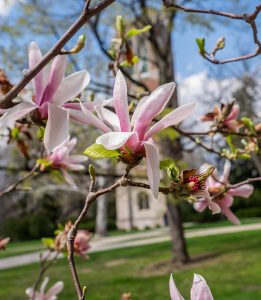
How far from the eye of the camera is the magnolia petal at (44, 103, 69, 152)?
2.02 ft

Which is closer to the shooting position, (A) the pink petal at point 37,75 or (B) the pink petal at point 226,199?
(A) the pink petal at point 37,75

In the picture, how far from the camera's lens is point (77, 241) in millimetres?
1515

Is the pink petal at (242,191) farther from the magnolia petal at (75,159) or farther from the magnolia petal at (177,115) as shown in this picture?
the magnolia petal at (177,115)

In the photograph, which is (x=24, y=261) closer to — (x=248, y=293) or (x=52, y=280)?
(x=52, y=280)

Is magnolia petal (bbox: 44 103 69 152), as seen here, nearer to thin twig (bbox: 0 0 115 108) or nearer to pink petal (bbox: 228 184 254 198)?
thin twig (bbox: 0 0 115 108)

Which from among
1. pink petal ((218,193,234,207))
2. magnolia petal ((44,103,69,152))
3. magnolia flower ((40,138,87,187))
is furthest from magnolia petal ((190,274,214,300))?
magnolia flower ((40,138,87,187))

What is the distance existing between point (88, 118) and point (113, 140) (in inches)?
2.8

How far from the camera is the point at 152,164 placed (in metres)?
0.57

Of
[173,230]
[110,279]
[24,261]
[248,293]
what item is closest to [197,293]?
[248,293]

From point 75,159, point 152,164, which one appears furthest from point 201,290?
point 75,159

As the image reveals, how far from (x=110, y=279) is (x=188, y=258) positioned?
1.86 m

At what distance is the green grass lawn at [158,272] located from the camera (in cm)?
597

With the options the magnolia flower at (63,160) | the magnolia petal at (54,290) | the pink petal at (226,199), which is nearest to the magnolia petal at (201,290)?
the pink petal at (226,199)

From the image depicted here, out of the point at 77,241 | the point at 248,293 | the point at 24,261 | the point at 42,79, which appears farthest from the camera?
the point at 24,261
